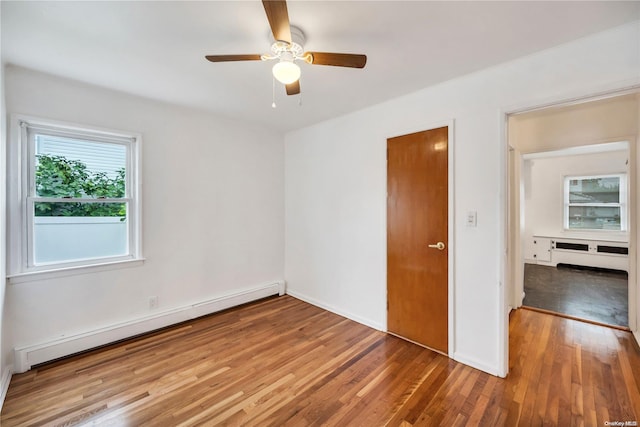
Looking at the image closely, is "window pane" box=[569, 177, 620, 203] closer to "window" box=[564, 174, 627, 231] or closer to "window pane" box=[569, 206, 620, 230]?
"window" box=[564, 174, 627, 231]

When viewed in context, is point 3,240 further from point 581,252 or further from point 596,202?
point 596,202

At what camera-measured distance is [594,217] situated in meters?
5.46

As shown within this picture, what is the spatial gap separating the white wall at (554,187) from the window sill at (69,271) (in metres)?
6.51

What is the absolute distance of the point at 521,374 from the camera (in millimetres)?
2135

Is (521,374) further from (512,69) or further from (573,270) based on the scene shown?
(573,270)

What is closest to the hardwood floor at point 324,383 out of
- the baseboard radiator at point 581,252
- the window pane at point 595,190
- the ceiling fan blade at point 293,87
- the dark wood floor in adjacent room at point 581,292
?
the dark wood floor in adjacent room at point 581,292

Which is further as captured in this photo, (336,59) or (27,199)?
(27,199)

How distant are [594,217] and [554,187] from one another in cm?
91

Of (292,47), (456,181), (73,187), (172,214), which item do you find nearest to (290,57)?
(292,47)

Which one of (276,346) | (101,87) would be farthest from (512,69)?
(101,87)

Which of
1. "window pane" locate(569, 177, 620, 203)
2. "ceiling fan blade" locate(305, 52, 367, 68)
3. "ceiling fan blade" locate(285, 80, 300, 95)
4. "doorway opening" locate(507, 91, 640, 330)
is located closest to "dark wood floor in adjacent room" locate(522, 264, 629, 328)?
"doorway opening" locate(507, 91, 640, 330)

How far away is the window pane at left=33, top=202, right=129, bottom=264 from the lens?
235 centimetres

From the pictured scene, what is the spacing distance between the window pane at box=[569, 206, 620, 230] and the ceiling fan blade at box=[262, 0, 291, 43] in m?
7.07

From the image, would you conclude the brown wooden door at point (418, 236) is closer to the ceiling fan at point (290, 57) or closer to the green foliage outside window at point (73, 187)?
the ceiling fan at point (290, 57)
